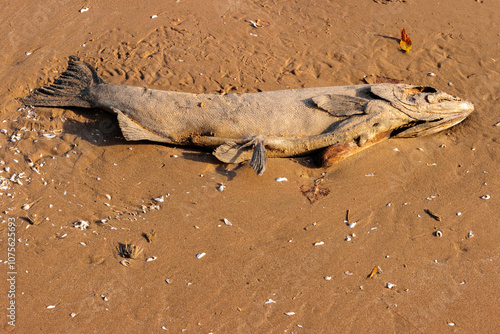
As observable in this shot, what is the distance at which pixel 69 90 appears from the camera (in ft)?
16.7

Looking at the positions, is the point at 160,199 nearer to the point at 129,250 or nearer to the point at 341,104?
the point at 129,250

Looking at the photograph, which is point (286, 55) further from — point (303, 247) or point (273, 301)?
point (273, 301)

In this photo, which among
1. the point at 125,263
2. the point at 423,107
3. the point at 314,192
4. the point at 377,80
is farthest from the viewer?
the point at 377,80

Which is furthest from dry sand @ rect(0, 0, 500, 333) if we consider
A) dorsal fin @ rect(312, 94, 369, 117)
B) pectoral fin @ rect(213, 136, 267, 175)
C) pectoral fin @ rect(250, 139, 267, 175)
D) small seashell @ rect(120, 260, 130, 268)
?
dorsal fin @ rect(312, 94, 369, 117)

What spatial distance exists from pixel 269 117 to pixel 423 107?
192 cm

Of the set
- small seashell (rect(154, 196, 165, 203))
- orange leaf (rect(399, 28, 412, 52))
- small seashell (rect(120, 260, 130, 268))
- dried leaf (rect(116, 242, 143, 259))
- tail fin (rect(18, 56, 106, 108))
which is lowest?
orange leaf (rect(399, 28, 412, 52))

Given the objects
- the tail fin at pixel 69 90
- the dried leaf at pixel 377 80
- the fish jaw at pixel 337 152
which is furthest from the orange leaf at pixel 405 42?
the tail fin at pixel 69 90

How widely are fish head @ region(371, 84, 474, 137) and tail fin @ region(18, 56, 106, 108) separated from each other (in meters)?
3.56

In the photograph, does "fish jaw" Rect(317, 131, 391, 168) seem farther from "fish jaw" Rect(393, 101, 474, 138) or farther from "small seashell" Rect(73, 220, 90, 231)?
"small seashell" Rect(73, 220, 90, 231)

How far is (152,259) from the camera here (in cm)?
374

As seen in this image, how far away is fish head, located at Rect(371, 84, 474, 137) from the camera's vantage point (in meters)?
4.85

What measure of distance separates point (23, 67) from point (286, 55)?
3813 millimetres

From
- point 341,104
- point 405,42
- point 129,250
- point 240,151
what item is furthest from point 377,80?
point 129,250

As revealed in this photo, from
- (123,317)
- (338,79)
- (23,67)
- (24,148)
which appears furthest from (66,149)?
(338,79)
